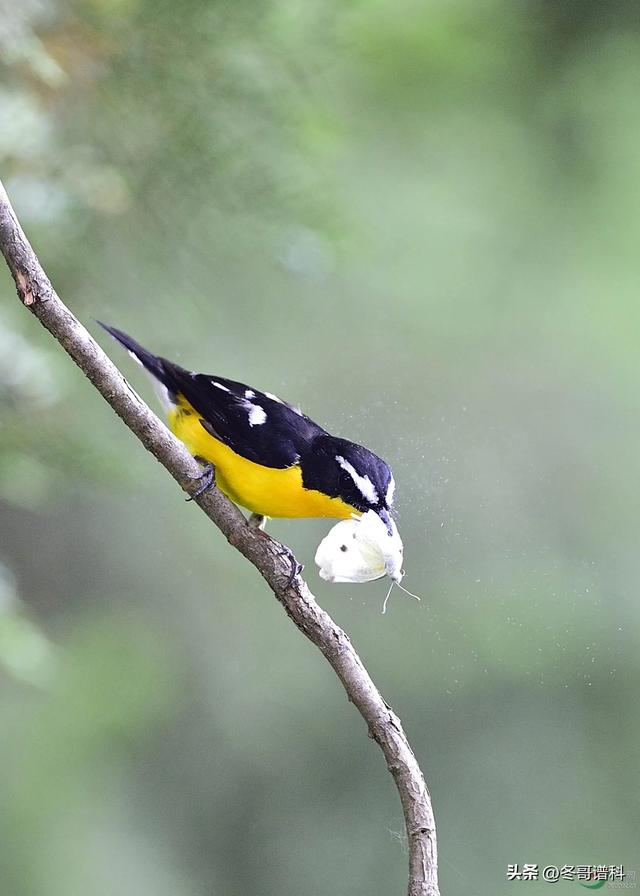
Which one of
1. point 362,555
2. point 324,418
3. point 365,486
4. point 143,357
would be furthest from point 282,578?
point 324,418

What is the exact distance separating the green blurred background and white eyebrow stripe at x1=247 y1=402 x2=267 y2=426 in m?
0.21

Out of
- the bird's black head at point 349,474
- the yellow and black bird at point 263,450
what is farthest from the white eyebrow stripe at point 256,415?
the bird's black head at point 349,474

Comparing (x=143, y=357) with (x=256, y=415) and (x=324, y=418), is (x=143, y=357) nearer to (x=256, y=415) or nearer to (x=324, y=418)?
(x=256, y=415)

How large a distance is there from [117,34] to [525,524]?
2.02 metres

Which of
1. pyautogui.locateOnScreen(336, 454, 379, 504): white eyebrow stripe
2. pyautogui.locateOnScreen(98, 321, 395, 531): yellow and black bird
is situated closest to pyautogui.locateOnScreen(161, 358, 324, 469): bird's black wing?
pyautogui.locateOnScreen(98, 321, 395, 531): yellow and black bird

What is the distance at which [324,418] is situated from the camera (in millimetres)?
2445

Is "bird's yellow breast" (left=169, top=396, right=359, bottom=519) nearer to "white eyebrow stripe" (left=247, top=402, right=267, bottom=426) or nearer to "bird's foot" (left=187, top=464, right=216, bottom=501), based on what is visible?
"white eyebrow stripe" (left=247, top=402, right=267, bottom=426)

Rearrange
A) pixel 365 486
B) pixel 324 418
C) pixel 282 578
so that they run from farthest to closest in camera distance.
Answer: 1. pixel 324 418
2. pixel 365 486
3. pixel 282 578

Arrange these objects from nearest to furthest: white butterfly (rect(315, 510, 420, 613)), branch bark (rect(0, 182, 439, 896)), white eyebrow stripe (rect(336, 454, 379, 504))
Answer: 1. branch bark (rect(0, 182, 439, 896))
2. white butterfly (rect(315, 510, 420, 613))
3. white eyebrow stripe (rect(336, 454, 379, 504))

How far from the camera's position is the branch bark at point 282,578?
1.31 metres

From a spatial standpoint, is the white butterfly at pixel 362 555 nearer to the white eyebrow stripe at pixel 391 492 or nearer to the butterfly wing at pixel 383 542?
the butterfly wing at pixel 383 542

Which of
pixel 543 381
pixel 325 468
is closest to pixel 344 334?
pixel 543 381

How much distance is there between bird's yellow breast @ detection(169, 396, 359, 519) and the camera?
182 centimetres

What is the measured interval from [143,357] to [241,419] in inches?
8.0
